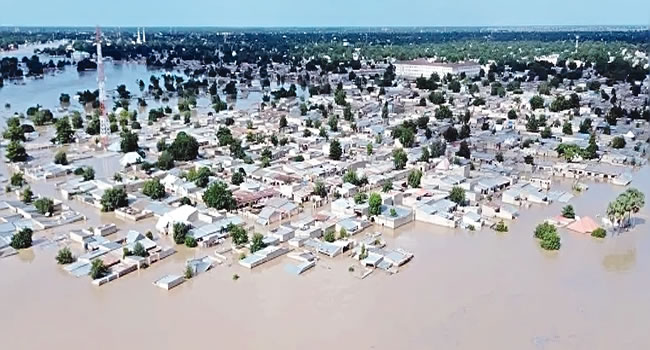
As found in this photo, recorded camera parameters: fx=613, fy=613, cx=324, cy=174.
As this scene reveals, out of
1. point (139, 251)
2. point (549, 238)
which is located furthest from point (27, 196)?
point (549, 238)

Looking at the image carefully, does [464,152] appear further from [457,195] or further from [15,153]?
[15,153]

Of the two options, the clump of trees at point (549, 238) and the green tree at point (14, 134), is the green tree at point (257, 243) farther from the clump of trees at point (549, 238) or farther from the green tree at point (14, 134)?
the green tree at point (14, 134)

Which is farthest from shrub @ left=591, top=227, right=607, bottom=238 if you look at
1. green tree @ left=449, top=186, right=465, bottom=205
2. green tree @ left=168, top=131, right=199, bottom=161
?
green tree @ left=168, top=131, right=199, bottom=161

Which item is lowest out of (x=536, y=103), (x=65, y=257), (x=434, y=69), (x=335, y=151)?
(x=65, y=257)

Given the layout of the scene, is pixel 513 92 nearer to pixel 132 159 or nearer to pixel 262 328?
pixel 132 159

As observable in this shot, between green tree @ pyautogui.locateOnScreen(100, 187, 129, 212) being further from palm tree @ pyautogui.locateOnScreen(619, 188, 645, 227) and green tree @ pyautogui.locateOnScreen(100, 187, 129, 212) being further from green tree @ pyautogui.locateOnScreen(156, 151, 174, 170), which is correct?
palm tree @ pyautogui.locateOnScreen(619, 188, 645, 227)

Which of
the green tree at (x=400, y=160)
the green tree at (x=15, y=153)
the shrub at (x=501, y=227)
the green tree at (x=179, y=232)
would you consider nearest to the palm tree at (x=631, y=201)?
the shrub at (x=501, y=227)

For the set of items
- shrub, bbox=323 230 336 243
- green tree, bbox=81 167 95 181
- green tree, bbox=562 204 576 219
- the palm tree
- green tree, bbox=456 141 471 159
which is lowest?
shrub, bbox=323 230 336 243
